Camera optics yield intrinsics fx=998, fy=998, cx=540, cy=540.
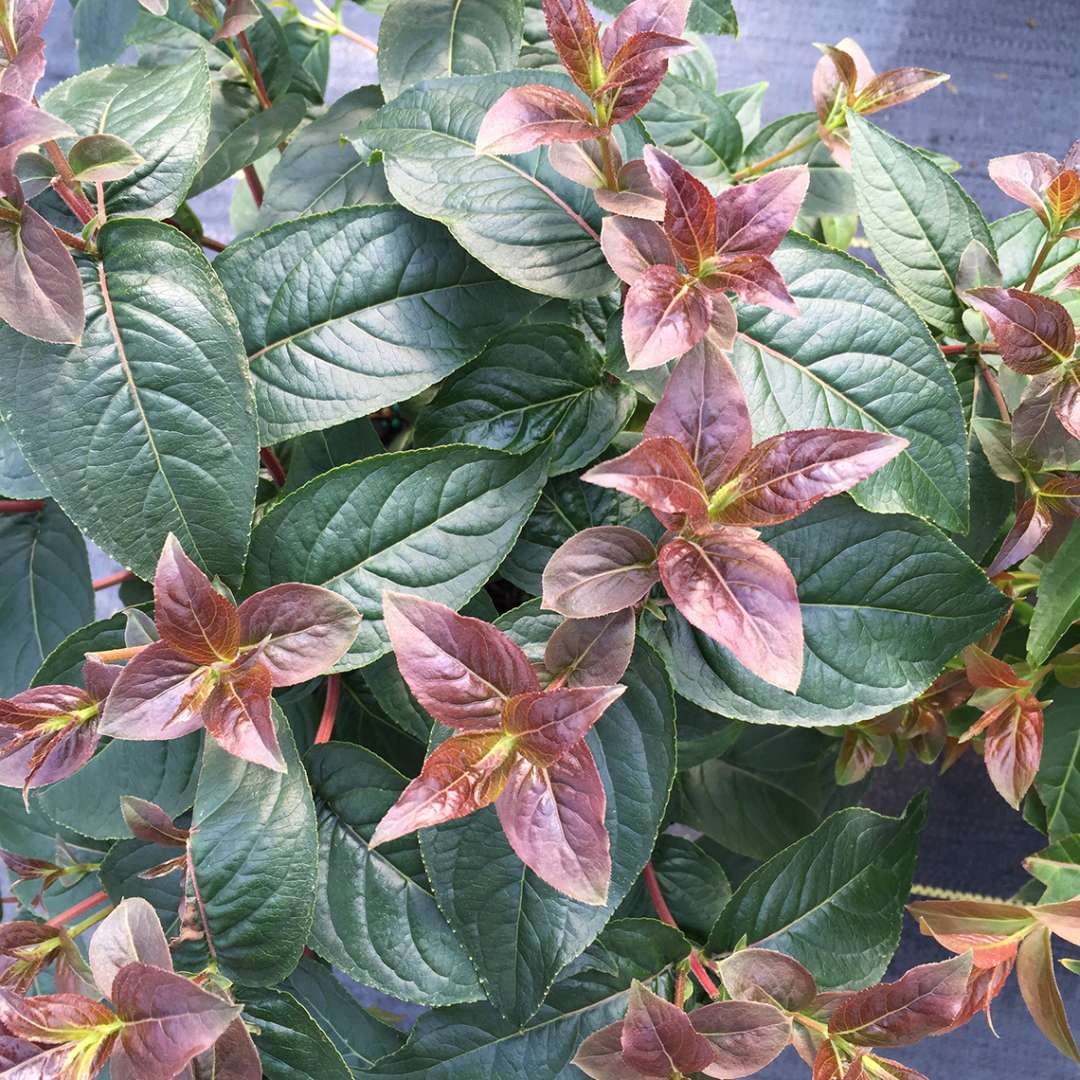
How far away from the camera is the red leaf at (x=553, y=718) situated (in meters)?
0.41

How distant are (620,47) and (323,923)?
1.59 feet

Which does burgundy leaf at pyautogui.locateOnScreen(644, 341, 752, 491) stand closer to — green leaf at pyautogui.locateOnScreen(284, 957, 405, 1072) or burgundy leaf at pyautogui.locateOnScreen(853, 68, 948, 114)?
burgundy leaf at pyautogui.locateOnScreen(853, 68, 948, 114)

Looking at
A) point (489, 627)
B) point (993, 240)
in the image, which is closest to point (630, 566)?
point (489, 627)

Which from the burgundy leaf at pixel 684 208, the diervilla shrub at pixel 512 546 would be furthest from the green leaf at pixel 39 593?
the burgundy leaf at pixel 684 208

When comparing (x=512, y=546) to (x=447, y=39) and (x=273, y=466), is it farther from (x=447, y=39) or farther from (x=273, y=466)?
(x=447, y=39)

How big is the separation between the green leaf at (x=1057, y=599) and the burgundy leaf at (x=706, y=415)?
0.25 meters

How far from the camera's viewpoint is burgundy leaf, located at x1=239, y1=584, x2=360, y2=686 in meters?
0.46

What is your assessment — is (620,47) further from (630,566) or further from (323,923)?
(323,923)

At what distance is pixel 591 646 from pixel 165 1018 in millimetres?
242

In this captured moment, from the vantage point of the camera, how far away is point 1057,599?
22.6 inches

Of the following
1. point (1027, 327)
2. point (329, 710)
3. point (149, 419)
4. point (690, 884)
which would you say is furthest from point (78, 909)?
point (1027, 327)

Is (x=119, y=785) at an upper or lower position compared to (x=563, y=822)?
lower

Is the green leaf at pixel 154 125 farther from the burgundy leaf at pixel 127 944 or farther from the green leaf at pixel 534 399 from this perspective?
the burgundy leaf at pixel 127 944

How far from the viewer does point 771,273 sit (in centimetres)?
46
